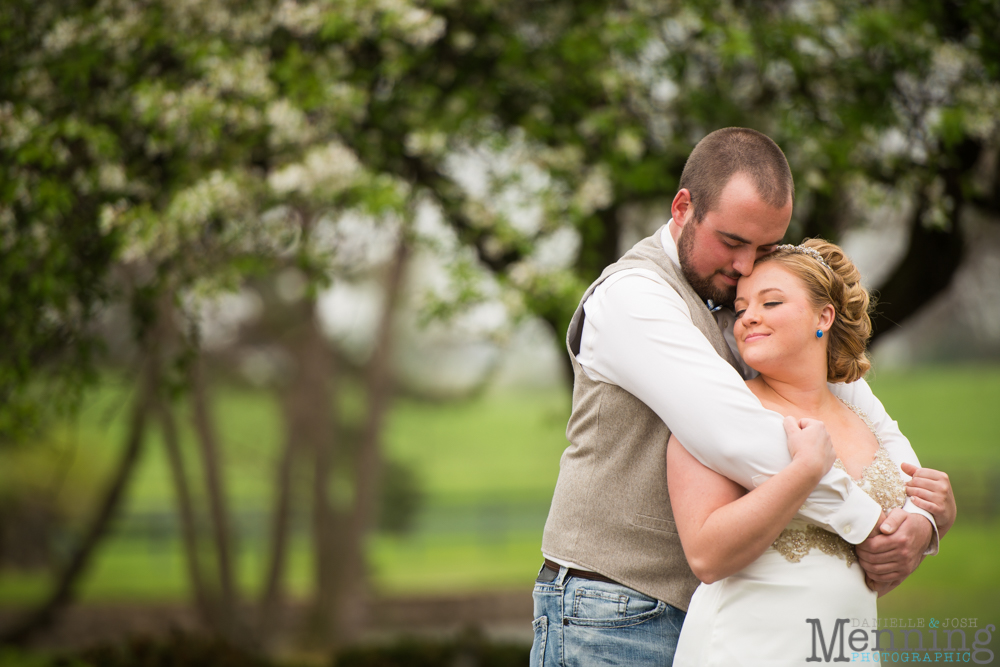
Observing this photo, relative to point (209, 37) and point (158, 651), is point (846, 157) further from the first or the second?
point (158, 651)

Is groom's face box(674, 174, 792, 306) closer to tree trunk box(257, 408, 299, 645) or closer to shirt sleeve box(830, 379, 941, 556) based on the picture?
shirt sleeve box(830, 379, 941, 556)

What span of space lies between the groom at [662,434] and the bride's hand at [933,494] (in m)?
0.03

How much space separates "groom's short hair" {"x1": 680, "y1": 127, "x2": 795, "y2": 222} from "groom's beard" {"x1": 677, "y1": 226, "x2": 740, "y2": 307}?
7cm

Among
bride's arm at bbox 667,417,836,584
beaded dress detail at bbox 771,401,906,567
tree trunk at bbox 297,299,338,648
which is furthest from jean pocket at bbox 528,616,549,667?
tree trunk at bbox 297,299,338,648

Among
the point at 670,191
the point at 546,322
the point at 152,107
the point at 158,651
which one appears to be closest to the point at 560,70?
the point at 670,191

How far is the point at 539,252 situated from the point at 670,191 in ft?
3.05

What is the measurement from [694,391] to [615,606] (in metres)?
0.53

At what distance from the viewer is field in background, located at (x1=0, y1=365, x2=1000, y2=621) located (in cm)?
1368

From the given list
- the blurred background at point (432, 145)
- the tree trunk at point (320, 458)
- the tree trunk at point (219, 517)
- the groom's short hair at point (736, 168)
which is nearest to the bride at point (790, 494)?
the groom's short hair at point (736, 168)

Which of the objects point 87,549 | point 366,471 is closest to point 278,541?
point 366,471

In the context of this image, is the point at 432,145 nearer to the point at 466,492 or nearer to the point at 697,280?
the point at 697,280

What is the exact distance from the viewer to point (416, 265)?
1227 cm

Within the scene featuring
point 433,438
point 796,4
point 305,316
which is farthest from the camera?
point 433,438

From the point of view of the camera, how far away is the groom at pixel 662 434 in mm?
1646
